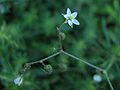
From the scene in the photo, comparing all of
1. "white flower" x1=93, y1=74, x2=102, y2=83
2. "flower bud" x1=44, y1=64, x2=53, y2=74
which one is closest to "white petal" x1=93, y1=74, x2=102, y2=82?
"white flower" x1=93, y1=74, x2=102, y2=83

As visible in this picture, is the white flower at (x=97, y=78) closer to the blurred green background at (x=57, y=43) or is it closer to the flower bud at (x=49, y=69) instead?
the blurred green background at (x=57, y=43)

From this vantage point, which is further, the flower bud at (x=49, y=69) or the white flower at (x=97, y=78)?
the white flower at (x=97, y=78)

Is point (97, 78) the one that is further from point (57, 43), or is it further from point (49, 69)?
point (49, 69)

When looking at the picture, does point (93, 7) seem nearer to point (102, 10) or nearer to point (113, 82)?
point (102, 10)

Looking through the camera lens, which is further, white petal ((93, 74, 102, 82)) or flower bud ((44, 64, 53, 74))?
white petal ((93, 74, 102, 82))

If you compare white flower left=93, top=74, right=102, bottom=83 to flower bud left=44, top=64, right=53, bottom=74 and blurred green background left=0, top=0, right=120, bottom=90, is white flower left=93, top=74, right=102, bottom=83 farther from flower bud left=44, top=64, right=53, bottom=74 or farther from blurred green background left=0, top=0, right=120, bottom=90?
flower bud left=44, top=64, right=53, bottom=74

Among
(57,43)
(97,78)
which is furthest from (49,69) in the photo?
(57,43)

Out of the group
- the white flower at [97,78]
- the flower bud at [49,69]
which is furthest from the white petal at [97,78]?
the flower bud at [49,69]

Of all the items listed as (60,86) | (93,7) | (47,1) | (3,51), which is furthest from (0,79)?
(93,7)
